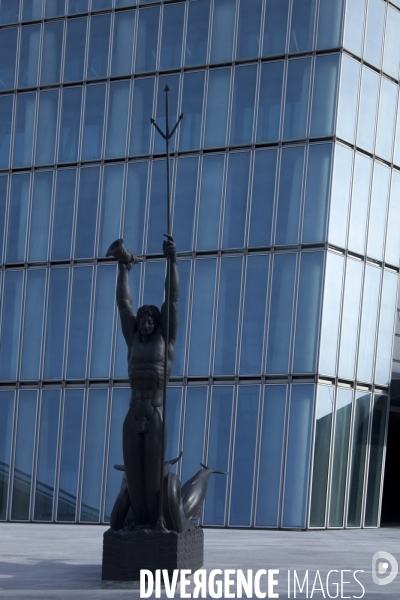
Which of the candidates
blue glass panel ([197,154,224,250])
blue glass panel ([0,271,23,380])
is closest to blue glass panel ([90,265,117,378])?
blue glass panel ([0,271,23,380])

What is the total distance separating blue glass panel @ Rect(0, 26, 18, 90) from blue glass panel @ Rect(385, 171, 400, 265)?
13179 millimetres

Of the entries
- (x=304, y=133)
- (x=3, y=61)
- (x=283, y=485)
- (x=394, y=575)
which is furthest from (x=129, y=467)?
(x=3, y=61)

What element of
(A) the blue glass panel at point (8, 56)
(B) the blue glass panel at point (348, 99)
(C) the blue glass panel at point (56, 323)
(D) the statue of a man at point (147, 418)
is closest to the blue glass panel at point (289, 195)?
(B) the blue glass panel at point (348, 99)

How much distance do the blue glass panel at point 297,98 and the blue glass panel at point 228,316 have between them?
4.04 meters

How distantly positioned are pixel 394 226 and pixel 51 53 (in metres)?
12.6

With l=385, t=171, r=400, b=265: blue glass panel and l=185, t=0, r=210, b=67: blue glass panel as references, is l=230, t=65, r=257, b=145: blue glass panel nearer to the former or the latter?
l=185, t=0, r=210, b=67: blue glass panel

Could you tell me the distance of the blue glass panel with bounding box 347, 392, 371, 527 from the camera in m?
34.9

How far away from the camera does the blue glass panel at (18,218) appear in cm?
3881

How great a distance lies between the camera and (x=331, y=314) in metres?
33.9

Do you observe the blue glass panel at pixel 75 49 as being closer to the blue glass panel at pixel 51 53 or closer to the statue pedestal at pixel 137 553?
the blue glass panel at pixel 51 53

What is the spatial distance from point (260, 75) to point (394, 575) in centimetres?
2159

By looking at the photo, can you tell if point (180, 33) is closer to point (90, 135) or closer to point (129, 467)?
point (90, 135)

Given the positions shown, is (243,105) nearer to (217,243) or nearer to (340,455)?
(217,243)

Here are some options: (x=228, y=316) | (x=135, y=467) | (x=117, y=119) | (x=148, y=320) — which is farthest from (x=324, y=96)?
(x=135, y=467)
